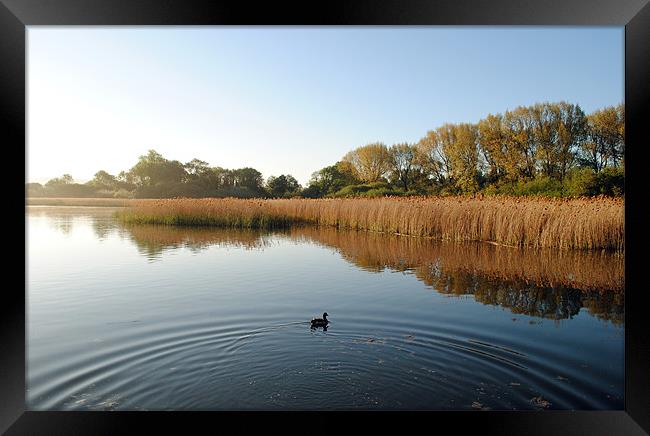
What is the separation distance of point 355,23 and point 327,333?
251 centimetres

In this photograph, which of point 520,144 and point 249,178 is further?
point 249,178

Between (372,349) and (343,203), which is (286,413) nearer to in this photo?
(372,349)

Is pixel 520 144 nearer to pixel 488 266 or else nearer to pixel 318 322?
pixel 488 266

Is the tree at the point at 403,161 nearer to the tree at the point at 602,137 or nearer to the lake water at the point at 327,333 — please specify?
the tree at the point at 602,137

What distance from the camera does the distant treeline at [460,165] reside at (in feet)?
57.8

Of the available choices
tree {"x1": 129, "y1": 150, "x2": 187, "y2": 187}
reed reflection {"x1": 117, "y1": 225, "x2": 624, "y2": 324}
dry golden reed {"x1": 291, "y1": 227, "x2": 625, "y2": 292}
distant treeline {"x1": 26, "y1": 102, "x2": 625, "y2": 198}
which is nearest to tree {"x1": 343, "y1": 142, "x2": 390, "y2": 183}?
distant treeline {"x1": 26, "y1": 102, "x2": 625, "y2": 198}

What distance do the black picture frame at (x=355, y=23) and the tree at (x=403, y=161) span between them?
57.0 ft

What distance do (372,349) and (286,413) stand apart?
1.34m

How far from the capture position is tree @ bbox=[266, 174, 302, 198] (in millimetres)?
20281

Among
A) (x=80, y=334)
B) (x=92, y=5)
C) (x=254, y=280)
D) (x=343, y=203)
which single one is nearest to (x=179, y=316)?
(x=80, y=334)

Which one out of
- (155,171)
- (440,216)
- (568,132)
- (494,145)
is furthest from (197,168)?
(568,132)

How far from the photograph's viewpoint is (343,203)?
13492mm

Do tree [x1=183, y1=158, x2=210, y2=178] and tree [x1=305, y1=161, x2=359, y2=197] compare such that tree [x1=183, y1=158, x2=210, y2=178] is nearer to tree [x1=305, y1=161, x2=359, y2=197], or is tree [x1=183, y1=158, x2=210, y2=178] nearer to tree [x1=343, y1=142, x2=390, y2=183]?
tree [x1=305, y1=161, x2=359, y2=197]

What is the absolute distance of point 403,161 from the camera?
1994cm
